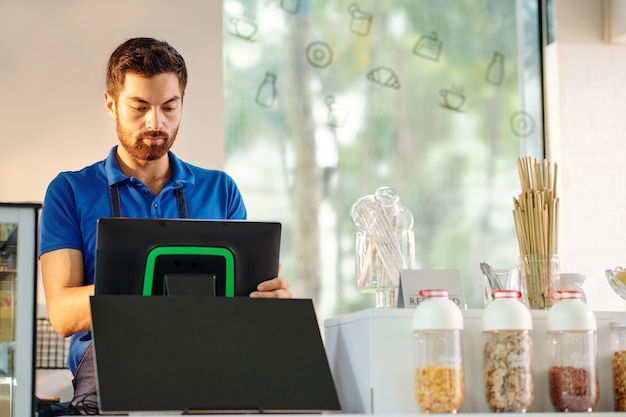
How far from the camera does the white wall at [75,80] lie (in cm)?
402

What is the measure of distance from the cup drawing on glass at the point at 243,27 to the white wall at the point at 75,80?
0.46 ft

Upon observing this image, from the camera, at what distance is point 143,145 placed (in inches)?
106

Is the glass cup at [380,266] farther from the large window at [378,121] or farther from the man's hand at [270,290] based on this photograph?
the large window at [378,121]

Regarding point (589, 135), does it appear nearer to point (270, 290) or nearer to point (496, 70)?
point (496, 70)

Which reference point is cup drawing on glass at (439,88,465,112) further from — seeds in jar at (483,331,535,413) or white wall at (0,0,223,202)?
seeds in jar at (483,331,535,413)

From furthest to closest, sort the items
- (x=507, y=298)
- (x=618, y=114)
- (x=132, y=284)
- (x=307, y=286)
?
(x=618, y=114) → (x=307, y=286) → (x=132, y=284) → (x=507, y=298)

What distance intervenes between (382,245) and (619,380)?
1.82ft

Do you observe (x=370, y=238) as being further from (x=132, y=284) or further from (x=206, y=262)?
(x=132, y=284)

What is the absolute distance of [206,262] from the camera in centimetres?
210

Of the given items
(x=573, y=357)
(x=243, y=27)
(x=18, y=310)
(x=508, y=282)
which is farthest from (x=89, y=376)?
(x=243, y=27)

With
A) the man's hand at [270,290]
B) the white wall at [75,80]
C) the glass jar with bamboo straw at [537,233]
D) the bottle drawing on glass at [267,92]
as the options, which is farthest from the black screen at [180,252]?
the bottle drawing on glass at [267,92]

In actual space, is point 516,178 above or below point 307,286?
above

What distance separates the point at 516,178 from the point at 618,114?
56 centimetres

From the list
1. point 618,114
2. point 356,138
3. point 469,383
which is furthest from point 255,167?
point 469,383
